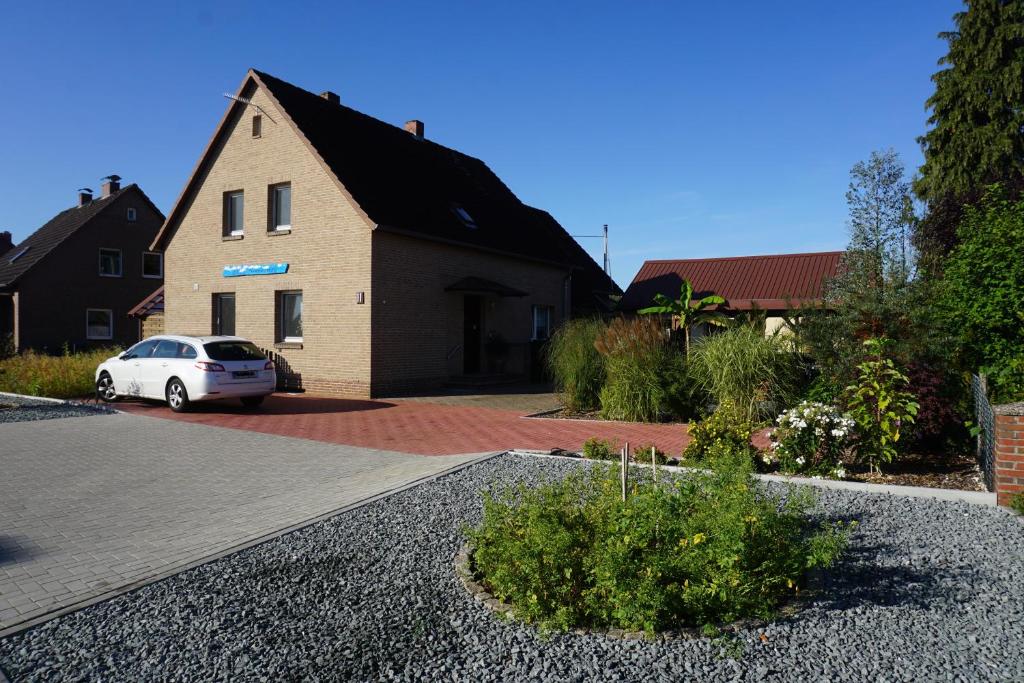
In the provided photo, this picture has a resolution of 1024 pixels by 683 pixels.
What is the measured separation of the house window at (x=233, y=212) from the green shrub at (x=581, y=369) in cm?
1149

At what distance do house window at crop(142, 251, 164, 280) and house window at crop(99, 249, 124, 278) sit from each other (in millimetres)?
1103

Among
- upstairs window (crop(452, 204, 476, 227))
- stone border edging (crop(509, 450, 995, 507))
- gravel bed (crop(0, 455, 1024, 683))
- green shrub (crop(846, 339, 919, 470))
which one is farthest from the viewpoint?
upstairs window (crop(452, 204, 476, 227))

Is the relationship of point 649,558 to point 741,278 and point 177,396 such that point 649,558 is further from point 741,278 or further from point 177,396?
point 741,278

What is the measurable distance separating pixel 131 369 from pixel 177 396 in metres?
1.80

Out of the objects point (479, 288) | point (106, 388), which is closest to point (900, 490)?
point (479, 288)

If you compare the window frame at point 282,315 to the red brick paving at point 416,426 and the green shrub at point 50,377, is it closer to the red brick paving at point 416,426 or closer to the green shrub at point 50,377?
the red brick paving at point 416,426

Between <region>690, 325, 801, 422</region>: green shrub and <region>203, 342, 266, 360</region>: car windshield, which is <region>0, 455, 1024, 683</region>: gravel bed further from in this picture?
<region>203, 342, 266, 360</region>: car windshield

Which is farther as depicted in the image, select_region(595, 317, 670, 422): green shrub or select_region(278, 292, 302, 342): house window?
select_region(278, 292, 302, 342): house window

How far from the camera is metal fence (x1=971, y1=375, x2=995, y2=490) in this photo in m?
6.18

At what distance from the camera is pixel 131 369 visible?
1461cm

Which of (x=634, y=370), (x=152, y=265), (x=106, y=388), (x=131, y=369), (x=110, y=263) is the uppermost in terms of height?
(x=152, y=265)

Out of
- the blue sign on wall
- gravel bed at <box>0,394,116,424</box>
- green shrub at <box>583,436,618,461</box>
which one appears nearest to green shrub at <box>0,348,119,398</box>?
gravel bed at <box>0,394,116,424</box>

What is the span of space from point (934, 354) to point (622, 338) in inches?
201

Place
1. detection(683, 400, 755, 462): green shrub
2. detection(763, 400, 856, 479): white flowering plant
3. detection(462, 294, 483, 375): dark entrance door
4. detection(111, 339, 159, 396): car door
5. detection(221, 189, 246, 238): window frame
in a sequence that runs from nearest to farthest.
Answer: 1. detection(763, 400, 856, 479): white flowering plant
2. detection(683, 400, 755, 462): green shrub
3. detection(111, 339, 159, 396): car door
4. detection(221, 189, 246, 238): window frame
5. detection(462, 294, 483, 375): dark entrance door
